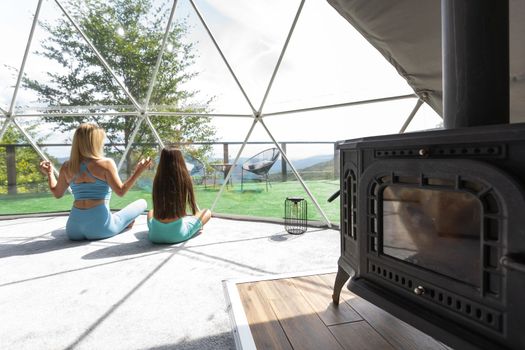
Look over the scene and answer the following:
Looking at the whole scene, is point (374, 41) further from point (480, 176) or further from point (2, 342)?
point (2, 342)

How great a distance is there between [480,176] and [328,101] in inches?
104

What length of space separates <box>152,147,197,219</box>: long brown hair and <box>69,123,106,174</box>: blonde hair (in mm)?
839

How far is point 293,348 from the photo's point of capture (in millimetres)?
1361

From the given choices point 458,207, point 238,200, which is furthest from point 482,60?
point 238,200

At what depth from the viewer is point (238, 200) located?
576 centimetres

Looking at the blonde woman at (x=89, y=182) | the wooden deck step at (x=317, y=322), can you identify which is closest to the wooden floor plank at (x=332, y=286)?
the wooden deck step at (x=317, y=322)

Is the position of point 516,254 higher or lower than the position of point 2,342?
higher

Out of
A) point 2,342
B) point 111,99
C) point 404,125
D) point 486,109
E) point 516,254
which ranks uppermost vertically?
point 111,99

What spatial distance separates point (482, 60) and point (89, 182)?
3.66 m

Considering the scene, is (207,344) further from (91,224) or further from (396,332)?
(91,224)

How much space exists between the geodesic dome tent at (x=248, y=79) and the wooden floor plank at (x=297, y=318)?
1.99 m

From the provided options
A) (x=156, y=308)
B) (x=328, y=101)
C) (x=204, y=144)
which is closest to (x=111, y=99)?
(x=204, y=144)

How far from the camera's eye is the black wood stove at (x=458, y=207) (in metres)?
0.89

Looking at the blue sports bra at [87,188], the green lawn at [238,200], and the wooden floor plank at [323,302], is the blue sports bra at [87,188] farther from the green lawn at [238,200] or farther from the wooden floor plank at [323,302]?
the wooden floor plank at [323,302]
